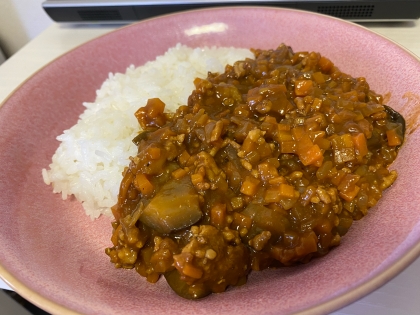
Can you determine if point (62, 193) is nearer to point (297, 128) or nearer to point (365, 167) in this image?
point (297, 128)

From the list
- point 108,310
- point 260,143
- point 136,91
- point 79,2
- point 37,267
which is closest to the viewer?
point 108,310

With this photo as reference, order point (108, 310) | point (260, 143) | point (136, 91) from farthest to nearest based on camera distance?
point (136, 91) < point (260, 143) < point (108, 310)

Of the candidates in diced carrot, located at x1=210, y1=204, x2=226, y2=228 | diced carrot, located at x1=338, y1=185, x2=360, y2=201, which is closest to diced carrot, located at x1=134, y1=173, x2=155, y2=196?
diced carrot, located at x1=210, y1=204, x2=226, y2=228

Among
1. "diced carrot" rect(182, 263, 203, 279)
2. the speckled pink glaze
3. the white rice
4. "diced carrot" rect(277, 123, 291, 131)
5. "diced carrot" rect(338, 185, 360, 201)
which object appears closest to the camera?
the speckled pink glaze

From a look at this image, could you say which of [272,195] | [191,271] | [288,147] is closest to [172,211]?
[191,271]

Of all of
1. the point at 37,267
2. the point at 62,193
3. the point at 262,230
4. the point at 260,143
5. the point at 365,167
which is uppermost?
the point at 260,143

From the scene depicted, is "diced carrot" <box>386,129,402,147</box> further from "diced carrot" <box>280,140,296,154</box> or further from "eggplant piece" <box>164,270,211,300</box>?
"eggplant piece" <box>164,270,211,300</box>

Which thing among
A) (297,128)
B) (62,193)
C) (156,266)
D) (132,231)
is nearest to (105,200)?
(62,193)
